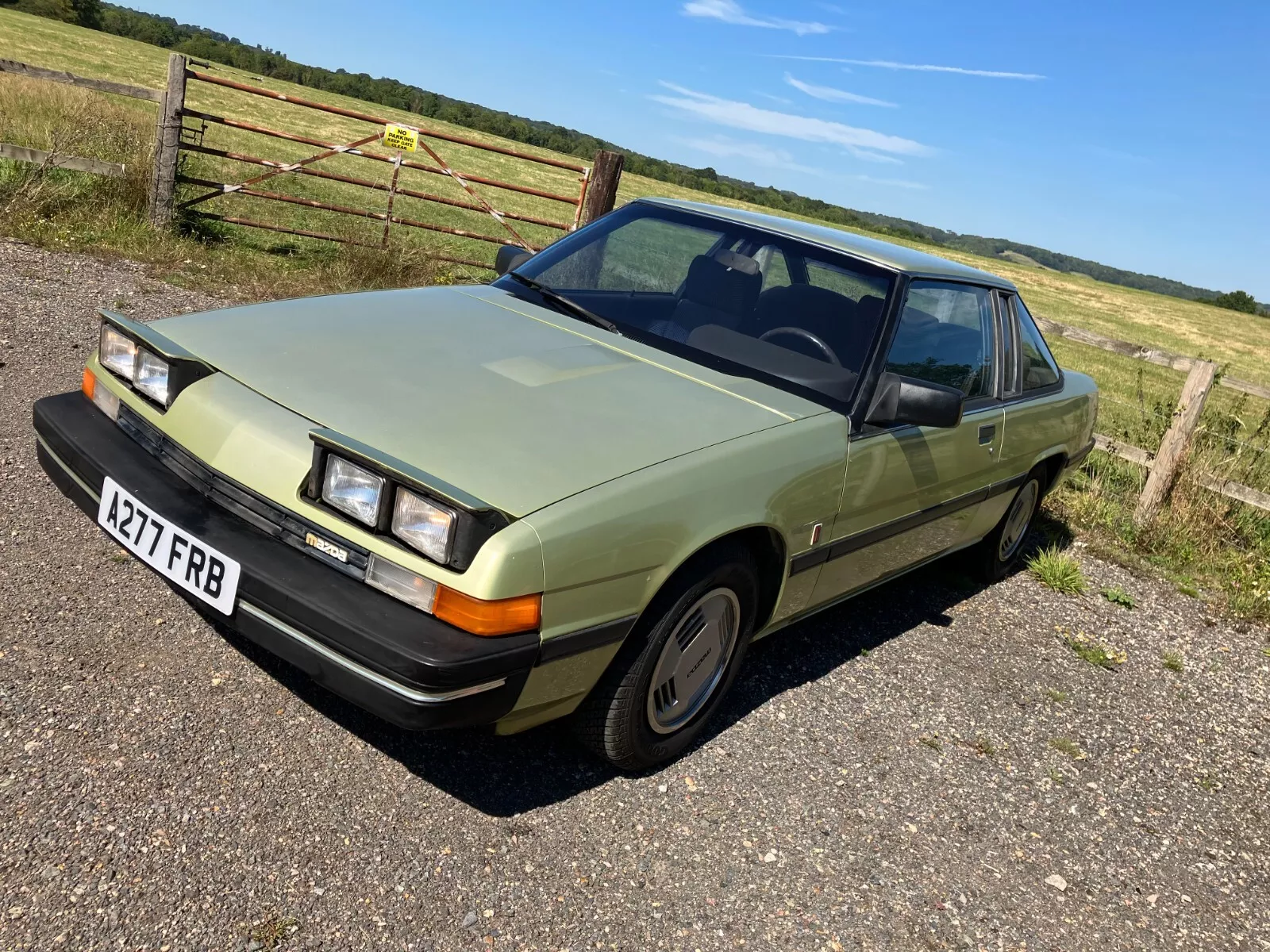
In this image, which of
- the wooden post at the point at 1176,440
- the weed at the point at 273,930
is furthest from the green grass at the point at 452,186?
the weed at the point at 273,930

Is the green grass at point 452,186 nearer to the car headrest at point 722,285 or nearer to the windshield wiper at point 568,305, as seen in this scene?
the windshield wiper at point 568,305

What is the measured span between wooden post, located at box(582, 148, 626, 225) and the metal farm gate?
0.03 ft

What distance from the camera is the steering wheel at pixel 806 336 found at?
11.0 ft

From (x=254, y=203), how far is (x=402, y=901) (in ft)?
47.1

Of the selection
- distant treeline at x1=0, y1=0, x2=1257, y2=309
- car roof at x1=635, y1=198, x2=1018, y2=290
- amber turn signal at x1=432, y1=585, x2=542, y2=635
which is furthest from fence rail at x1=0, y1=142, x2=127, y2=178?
distant treeline at x1=0, y1=0, x2=1257, y2=309

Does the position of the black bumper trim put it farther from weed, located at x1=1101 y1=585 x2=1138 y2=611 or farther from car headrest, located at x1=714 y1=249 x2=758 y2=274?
car headrest, located at x1=714 y1=249 x2=758 y2=274

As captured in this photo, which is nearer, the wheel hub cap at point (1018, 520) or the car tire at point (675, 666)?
the car tire at point (675, 666)

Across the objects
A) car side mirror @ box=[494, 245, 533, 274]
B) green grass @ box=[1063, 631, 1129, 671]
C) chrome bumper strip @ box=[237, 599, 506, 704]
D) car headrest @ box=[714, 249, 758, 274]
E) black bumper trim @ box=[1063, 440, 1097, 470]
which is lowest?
green grass @ box=[1063, 631, 1129, 671]

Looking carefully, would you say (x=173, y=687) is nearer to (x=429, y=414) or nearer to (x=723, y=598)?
(x=429, y=414)

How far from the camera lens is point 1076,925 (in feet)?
9.07

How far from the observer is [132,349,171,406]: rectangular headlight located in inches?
106

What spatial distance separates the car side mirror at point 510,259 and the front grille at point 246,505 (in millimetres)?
1801

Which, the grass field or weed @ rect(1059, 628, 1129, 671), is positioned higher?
the grass field

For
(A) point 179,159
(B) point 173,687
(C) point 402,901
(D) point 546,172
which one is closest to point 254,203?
(A) point 179,159
